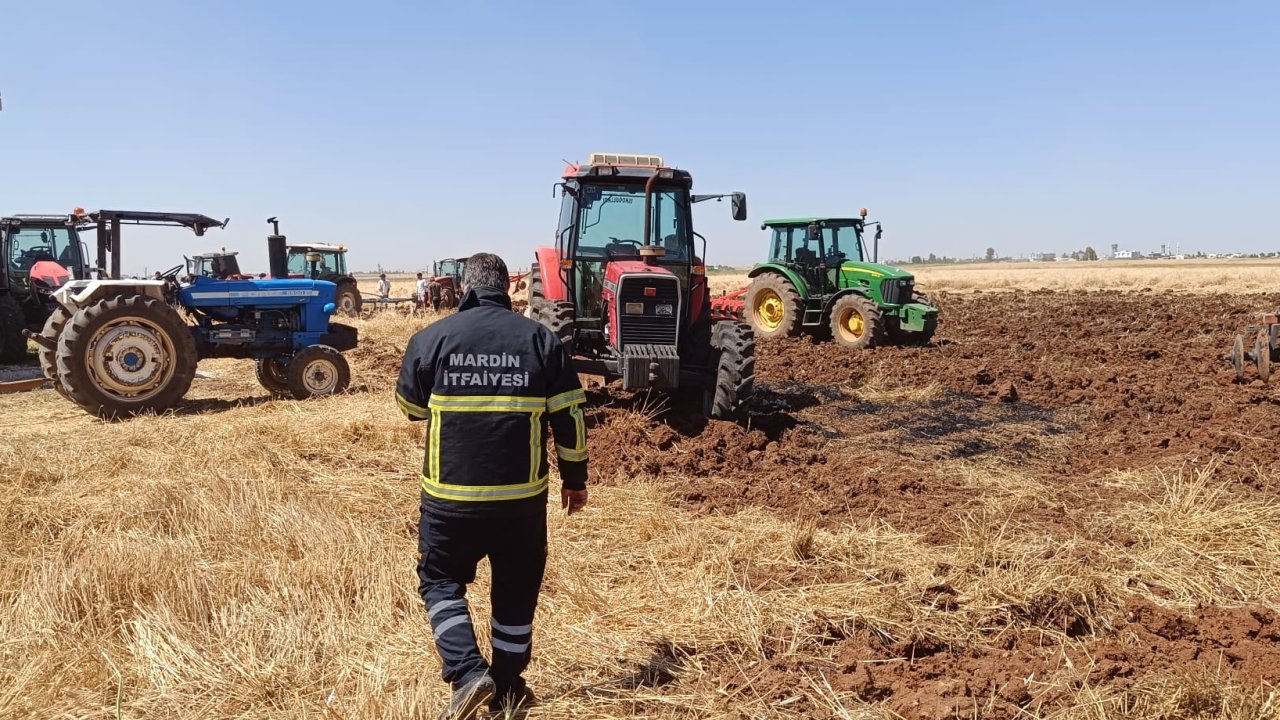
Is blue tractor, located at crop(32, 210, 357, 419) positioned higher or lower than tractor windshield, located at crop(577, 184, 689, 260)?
lower

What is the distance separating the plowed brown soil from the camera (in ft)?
11.0

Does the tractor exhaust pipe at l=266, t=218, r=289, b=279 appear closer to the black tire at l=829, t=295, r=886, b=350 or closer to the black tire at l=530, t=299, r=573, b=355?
the black tire at l=530, t=299, r=573, b=355

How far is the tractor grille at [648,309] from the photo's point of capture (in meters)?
7.55

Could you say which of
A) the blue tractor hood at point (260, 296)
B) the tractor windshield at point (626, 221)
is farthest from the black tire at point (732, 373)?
the blue tractor hood at point (260, 296)

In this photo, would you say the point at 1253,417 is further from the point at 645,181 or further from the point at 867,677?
the point at 867,677

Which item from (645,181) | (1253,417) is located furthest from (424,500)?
(1253,417)

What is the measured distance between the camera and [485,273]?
3.23 meters

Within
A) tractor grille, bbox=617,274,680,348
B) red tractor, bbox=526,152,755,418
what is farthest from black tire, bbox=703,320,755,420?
tractor grille, bbox=617,274,680,348

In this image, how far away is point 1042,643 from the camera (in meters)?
3.63

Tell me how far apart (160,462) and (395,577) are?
3.04 meters

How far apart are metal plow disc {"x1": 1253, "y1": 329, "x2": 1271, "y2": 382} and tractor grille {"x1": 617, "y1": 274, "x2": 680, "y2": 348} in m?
6.51

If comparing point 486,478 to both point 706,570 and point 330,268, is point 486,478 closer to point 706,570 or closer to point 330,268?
point 706,570

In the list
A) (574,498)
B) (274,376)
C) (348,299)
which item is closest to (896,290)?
(274,376)

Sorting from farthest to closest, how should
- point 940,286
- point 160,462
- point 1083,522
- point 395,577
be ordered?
point 940,286 → point 160,462 → point 1083,522 → point 395,577
